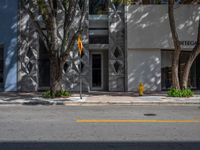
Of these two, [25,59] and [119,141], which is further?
[25,59]

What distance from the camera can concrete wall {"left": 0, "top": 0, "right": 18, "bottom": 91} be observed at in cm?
2325

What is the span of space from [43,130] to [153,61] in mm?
14978

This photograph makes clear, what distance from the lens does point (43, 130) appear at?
973 centimetres

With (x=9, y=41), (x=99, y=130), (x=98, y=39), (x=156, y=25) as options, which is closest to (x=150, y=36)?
(x=156, y=25)

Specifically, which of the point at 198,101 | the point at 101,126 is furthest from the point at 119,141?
the point at 198,101

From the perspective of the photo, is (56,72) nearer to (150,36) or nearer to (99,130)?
(150,36)

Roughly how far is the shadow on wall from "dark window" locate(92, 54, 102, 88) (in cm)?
1627

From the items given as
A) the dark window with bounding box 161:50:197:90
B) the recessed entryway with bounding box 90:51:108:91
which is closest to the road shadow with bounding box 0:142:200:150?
the recessed entryway with bounding box 90:51:108:91

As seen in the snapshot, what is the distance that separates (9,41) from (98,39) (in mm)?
5588

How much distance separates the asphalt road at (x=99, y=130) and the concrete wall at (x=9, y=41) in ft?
32.8

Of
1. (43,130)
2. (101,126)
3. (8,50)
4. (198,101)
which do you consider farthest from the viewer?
(8,50)

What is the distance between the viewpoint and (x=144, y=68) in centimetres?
2370

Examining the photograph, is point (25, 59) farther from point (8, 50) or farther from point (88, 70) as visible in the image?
point (88, 70)

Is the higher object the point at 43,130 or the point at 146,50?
the point at 146,50
